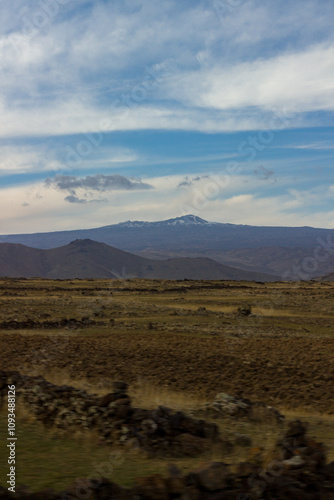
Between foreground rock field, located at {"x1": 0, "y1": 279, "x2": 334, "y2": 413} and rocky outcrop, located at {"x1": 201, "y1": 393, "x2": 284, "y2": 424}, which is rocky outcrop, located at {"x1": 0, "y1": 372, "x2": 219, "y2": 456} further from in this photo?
foreground rock field, located at {"x1": 0, "y1": 279, "x2": 334, "y2": 413}

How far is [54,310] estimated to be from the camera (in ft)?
127

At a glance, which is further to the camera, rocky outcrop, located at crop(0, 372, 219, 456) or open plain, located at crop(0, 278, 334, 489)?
open plain, located at crop(0, 278, 334, 489)

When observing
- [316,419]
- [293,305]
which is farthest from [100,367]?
[293,305]

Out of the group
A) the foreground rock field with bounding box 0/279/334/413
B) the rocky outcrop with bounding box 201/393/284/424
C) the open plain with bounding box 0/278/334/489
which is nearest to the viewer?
the open plain with bounding box 0/278/334/489

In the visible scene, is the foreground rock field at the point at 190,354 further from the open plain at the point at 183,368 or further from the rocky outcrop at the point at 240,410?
the rocky outcrop at the point at 240,410

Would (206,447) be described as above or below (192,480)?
below

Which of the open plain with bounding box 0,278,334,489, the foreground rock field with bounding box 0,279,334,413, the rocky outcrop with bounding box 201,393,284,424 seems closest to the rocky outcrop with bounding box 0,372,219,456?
the open plain with bounding box 0,278,334,489

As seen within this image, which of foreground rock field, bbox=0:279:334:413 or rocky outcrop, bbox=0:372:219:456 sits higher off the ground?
rocky outcrop, bbox=0:372:219:456

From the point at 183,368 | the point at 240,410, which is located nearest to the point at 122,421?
the point at 240,410

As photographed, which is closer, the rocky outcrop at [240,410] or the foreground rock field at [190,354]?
the rocky outcrop at [240,410]

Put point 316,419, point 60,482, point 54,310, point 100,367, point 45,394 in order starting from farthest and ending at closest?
point 54,310 < point 100,367 < point 316,419 < point 45,394 < point 60,482

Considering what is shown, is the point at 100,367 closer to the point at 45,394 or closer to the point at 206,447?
the point at 45,394

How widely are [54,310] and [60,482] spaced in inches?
1302

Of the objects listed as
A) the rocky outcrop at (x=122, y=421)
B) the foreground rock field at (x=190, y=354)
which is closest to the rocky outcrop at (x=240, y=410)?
the rocky outcrop at (x=122, y=421)
